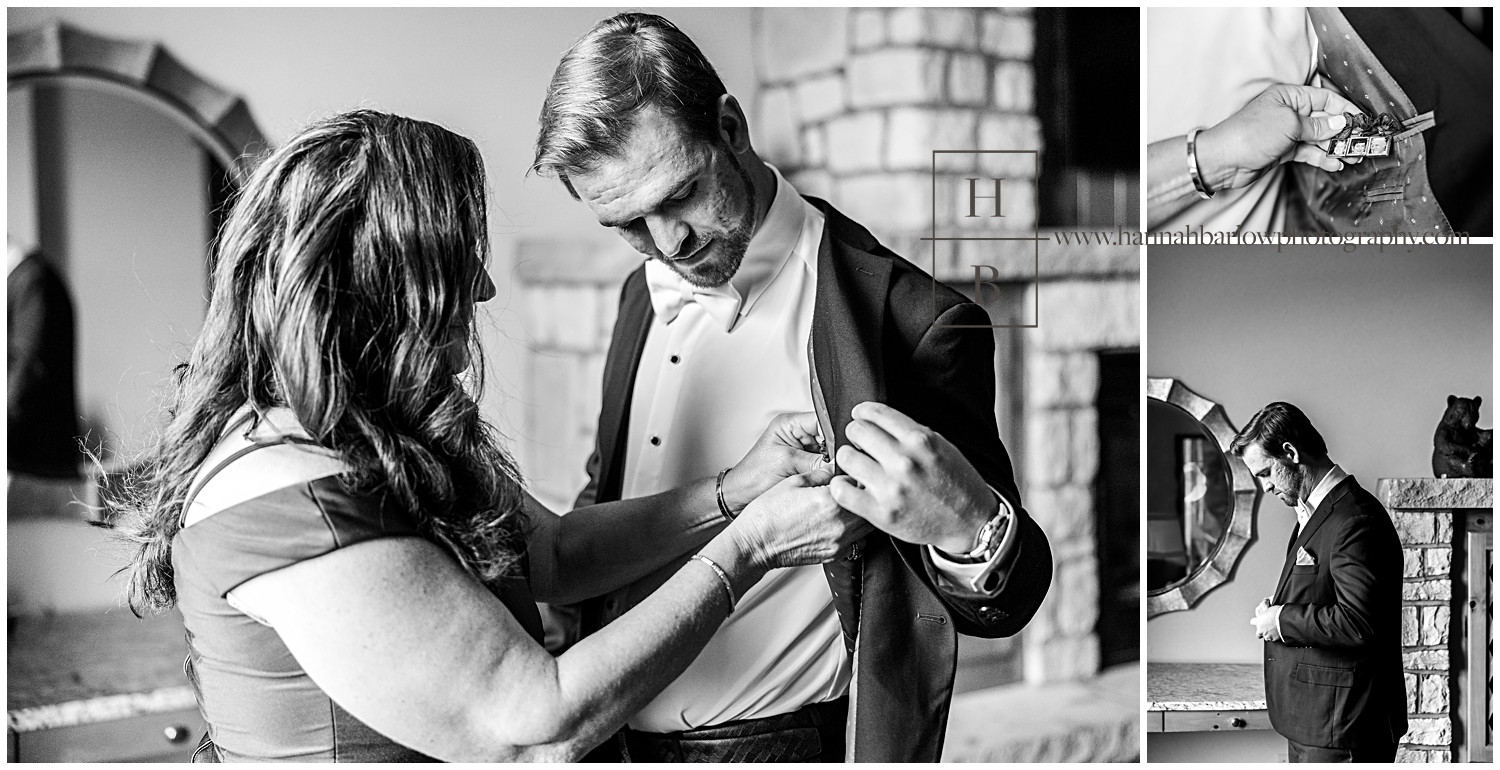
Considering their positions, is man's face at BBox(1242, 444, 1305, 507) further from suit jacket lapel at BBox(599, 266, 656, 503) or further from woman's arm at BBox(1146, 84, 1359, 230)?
suit jacket lapel at BBox(599, 266, 656, 503)

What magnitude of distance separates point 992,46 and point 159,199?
6.17 ft

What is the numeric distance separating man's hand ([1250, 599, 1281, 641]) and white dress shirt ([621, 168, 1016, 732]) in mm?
973

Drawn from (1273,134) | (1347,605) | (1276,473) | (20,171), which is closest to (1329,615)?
(1347,605)

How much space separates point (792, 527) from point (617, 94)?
2.73 ft

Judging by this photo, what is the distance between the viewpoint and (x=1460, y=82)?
2.57 meters

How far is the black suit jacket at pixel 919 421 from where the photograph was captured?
7.04 feet

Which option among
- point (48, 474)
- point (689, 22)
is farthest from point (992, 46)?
point (48, 474)

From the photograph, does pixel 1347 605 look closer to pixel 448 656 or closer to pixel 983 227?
pixel 983 227

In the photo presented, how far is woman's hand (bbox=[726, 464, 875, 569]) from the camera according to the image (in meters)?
1.90

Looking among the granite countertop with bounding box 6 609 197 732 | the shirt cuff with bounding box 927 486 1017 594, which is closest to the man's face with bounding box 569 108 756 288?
the shirt cuff with bounding box 927 486 1017 594

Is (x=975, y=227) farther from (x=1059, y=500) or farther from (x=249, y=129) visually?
(x=249, y=129)

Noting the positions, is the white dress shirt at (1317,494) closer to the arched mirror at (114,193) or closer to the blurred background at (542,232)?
the blurred background at (542,232)

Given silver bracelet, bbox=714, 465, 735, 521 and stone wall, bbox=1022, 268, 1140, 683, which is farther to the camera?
stone wall, bbox=1022, 268, 1140, 683

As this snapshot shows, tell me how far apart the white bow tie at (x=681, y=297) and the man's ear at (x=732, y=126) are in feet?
0.90
